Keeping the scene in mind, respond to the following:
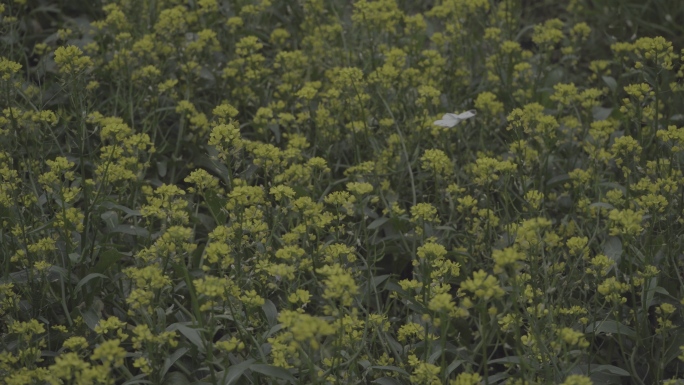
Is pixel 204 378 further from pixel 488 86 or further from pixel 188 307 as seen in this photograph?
pixel 488 86

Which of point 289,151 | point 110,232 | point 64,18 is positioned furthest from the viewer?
point 64,18

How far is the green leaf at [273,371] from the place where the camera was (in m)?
3.16

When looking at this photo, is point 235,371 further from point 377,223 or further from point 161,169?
point 161,169

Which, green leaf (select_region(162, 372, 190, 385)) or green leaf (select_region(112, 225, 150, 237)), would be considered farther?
green leaf (select_region(112, 225, 150, 237))

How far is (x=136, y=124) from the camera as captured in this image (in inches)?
198

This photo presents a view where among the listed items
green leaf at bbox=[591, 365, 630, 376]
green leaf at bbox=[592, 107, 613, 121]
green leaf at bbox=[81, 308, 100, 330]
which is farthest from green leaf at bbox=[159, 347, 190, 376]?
green leaf at bbox=[592, 107, 613, 121]

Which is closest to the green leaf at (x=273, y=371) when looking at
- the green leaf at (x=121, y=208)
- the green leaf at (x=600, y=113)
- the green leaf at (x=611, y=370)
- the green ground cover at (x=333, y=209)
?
the green ground cover at (x=333, y=209)

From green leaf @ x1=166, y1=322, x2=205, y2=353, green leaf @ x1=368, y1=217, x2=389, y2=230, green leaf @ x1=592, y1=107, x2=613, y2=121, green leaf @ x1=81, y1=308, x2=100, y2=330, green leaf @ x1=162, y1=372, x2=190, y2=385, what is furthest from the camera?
green leaf @ x1=592, y1=107, x2=613, y2=121

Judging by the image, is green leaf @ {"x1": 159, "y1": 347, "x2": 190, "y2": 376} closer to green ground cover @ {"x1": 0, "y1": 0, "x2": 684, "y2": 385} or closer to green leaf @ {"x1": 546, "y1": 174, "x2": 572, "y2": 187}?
green ground cover @ {"x1": 0, "y1": 0, "x2": 684, "y2": 385}

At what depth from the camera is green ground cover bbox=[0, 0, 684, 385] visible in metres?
3.25

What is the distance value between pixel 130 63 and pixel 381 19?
1.46m

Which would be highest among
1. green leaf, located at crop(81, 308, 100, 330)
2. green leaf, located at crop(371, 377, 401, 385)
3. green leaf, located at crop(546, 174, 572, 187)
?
green leaf, located at crop(81, 308, 100, 330)

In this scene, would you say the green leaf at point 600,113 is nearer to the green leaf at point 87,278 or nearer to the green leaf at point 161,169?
the green leaf at point 161,169

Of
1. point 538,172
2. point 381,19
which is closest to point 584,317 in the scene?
point 538,172
